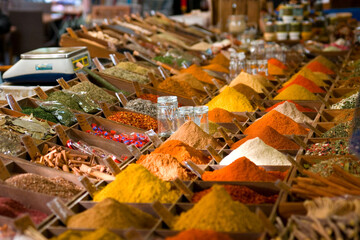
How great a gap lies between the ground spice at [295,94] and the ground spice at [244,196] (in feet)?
5.71

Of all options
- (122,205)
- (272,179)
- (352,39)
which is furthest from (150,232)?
(352,39)

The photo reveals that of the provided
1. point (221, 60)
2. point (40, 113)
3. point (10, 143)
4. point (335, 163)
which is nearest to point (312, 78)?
point (221, 60)

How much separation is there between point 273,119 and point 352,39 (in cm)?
436

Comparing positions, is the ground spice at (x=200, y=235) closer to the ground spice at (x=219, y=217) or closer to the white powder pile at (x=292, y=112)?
the ground spice at (x=219, y=217)

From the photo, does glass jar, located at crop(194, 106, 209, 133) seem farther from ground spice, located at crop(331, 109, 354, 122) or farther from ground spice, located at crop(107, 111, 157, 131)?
ground spice, located at crop(331, 109, 354, 122)

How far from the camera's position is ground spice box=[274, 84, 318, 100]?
3771 mm

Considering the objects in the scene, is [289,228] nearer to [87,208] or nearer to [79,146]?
[87,208]

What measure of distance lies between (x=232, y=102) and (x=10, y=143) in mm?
1522

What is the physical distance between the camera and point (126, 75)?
13.7 feet

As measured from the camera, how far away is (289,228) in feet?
5.86

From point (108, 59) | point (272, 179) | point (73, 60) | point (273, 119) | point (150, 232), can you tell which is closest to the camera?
point (150, 232)

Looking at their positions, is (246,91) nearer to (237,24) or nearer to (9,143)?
(9,143)

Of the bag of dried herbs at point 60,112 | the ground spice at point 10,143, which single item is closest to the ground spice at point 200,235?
the ground spice at point 10,143

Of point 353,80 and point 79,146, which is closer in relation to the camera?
point 79,146
